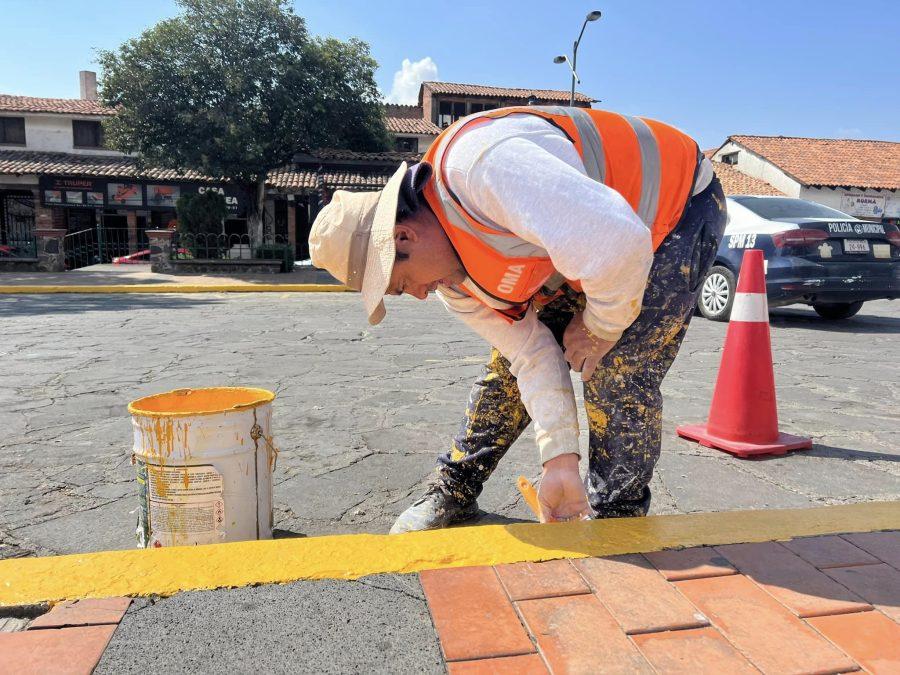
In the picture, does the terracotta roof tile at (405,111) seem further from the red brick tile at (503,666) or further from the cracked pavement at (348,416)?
the red brick tile at (503,666)

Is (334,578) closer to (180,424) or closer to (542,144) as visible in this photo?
(180,424)

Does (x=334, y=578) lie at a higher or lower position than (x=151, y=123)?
lower

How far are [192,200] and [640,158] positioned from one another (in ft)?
55.0

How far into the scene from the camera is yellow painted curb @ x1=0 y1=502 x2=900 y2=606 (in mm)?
1552

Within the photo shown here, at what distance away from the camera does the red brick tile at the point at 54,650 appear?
125 centimetres

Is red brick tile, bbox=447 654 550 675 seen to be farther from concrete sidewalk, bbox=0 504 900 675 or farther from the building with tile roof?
the building with tile roof

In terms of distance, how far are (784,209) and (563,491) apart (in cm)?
641

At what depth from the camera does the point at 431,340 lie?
234 inches

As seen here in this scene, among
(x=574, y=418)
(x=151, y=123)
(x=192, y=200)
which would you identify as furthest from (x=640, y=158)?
(x=151, y=123)

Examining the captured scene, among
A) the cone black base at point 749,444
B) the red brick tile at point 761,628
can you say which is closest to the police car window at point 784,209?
the cone black base at point 749,444

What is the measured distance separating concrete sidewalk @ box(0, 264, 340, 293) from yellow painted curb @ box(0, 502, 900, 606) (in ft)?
36.7

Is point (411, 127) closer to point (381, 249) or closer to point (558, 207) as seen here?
point (381, 249)

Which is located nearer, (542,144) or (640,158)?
(542,144)

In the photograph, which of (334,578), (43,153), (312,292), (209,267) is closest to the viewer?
(334,578)
